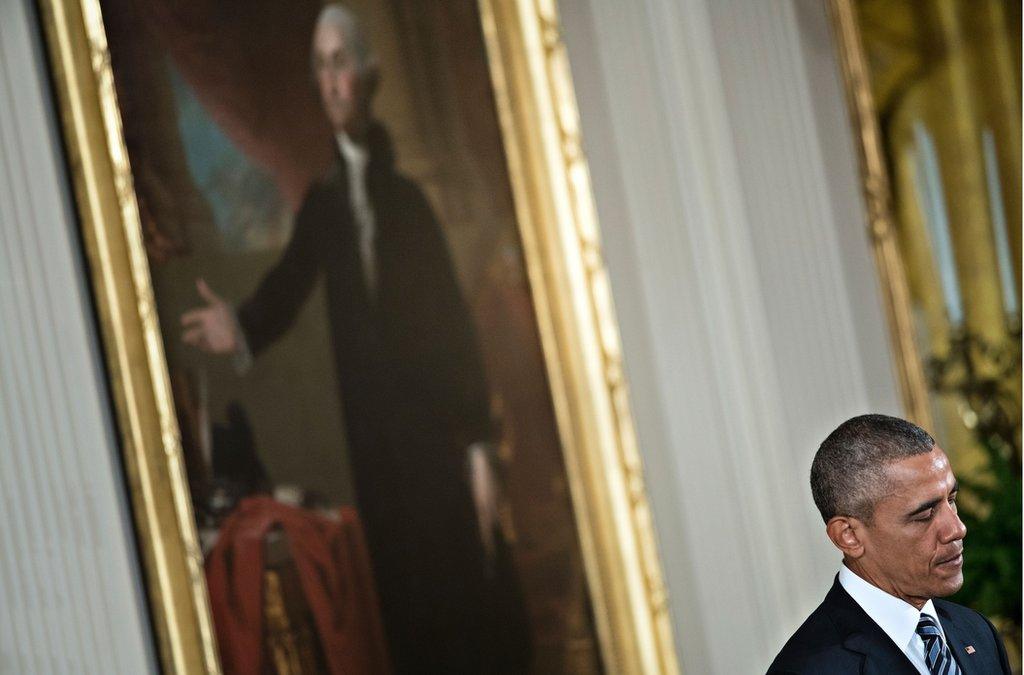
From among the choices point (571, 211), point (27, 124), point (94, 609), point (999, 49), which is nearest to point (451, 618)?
point (94, 609)

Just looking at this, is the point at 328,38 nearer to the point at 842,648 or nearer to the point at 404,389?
the point at 404,389

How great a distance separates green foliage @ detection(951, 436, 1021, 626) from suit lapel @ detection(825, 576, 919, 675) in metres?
3.68

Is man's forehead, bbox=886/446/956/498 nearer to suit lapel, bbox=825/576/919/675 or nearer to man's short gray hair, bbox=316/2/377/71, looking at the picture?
suit lapel, bbox=825/576/919/675

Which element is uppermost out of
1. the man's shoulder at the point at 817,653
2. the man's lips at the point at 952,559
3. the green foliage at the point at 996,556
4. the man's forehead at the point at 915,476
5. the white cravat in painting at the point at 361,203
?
the white cravat in painting at the point at 361,203

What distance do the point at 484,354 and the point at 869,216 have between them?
2.34 meters

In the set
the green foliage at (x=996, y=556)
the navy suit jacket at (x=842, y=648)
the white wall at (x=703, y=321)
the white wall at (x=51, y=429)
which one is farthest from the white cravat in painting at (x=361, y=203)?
the green foliage at (x=996, y=556)

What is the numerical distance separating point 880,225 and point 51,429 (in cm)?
409

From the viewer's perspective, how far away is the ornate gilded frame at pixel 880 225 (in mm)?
6152

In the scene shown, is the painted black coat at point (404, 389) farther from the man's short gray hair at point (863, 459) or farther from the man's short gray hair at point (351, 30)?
the man's short gray hair at point (863, 459)

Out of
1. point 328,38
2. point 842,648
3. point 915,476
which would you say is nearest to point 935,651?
point 842,648

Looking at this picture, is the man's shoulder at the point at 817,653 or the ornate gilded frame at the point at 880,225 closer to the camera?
the man's shoulder at the point at 817,653

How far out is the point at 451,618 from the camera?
4824 millimetres

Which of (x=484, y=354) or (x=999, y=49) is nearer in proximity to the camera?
(x=484, y=354)

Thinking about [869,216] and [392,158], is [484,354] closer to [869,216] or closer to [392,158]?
[392,158]
